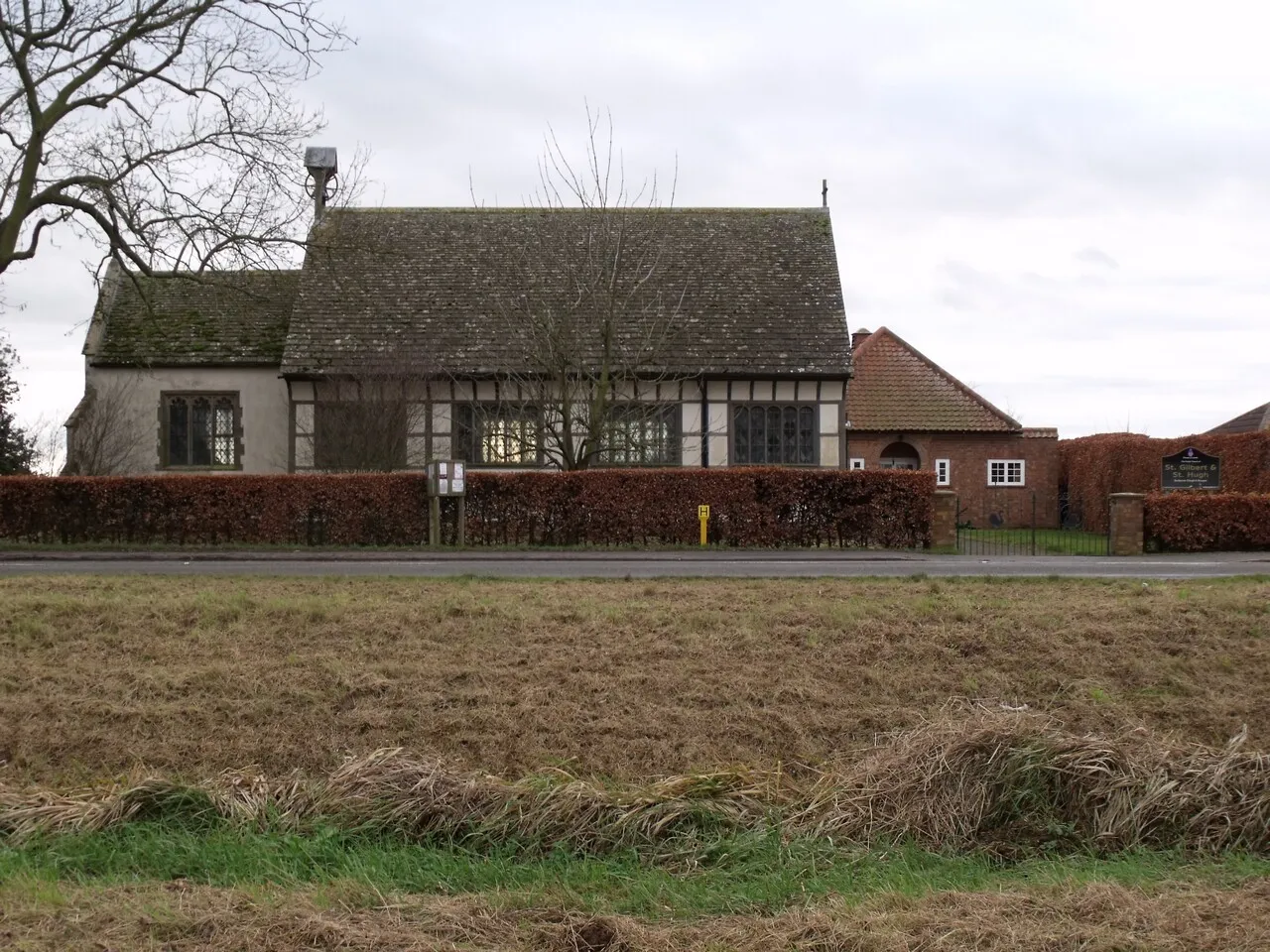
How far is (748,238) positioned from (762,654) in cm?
2347

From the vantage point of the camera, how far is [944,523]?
21516 mm

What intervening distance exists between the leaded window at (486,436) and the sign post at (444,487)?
18.4 feet

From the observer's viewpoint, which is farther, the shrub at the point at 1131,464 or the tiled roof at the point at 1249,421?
the tiled roof at the point at 1249,421

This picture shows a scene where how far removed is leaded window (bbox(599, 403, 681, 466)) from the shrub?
1189 cm

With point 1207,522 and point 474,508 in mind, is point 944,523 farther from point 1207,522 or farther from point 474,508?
point 474,508

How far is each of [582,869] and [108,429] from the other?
83.6 feet

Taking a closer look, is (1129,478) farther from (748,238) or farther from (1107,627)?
(1107,627)

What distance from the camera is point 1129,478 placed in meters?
29.7

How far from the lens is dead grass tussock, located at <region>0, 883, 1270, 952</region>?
193 inches

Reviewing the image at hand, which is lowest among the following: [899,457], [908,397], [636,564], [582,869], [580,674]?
[582,869]

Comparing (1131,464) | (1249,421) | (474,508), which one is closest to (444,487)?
(474,508)

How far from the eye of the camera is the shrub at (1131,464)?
1016 inches

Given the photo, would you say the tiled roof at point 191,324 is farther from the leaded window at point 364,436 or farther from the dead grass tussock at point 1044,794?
the dead grass tussock at point 1044,794

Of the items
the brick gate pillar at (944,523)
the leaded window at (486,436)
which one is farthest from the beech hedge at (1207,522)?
the leaded window at (486,436)
